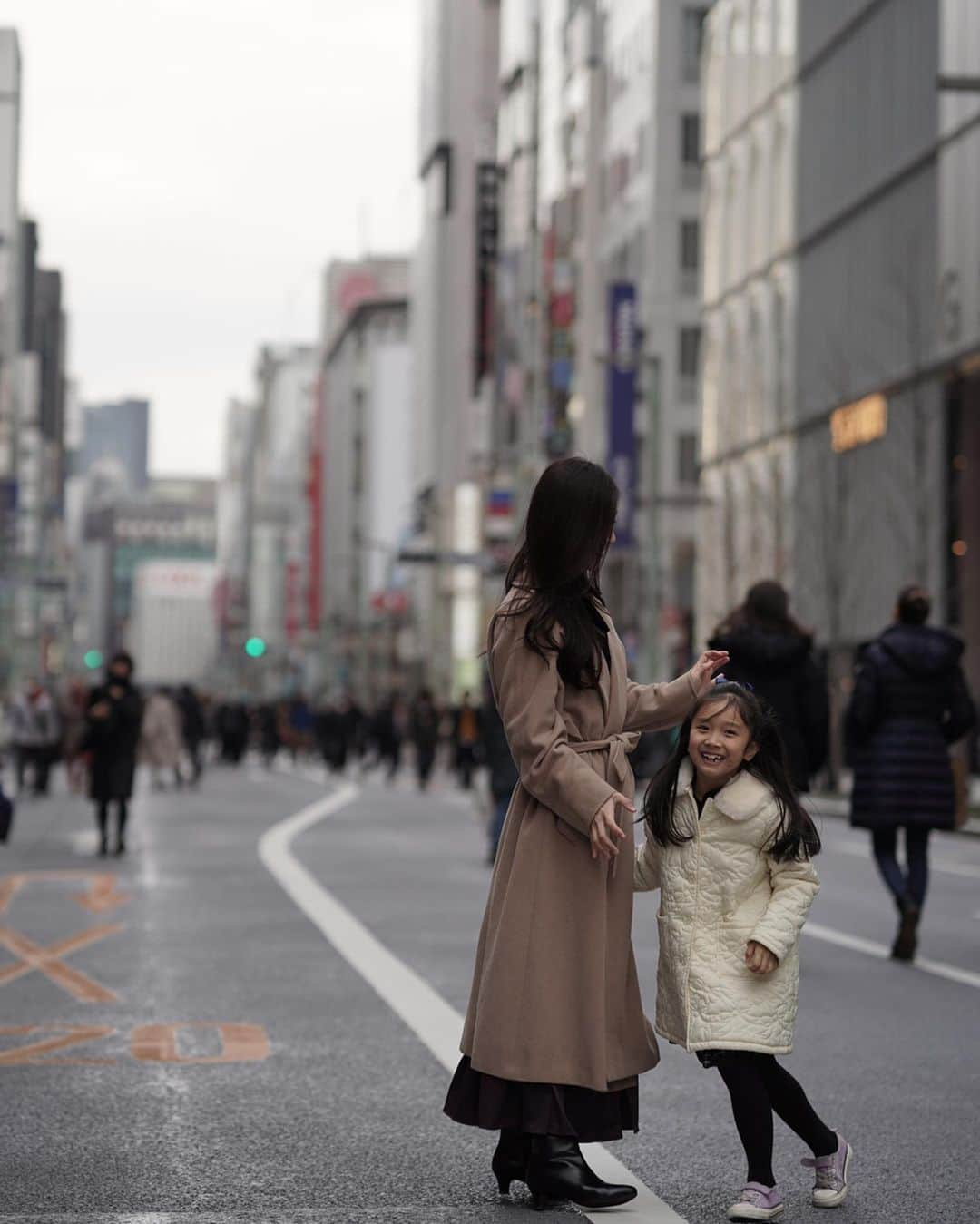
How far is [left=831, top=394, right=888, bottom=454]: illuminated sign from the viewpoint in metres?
49.9

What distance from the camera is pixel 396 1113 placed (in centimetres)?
801

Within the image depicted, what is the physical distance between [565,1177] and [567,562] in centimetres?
148

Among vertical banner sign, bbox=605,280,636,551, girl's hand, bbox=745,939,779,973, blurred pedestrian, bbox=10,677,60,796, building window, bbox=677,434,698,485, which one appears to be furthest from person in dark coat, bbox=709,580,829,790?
building window, bbox=677,434,698,485

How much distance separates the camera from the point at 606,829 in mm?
6066

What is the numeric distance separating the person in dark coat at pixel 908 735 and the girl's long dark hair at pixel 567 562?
6615 millimetres

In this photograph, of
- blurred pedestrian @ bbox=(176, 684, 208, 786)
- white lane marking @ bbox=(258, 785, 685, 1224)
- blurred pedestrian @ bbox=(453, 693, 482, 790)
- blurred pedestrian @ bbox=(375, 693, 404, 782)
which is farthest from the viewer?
blurred pedestrian @ bbox=(375, 693, 404, 782)

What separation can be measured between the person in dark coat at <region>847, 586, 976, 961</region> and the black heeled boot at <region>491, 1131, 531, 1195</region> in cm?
638

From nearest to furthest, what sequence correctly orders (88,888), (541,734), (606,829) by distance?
1. (606,829)
2. (541,734)
3. (88,888)

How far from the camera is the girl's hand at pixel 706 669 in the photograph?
626cm

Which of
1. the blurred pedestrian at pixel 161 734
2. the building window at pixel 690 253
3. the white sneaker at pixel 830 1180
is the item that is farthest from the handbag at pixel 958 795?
the building window at pixel 690 253

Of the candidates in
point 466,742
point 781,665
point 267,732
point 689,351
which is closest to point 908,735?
point 781,665

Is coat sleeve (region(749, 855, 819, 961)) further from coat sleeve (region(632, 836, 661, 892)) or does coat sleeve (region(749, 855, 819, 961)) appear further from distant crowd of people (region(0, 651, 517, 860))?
distant crowd of people (region(0, 651, 517, 860))

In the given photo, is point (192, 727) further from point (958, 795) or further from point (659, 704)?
point (659, 704)

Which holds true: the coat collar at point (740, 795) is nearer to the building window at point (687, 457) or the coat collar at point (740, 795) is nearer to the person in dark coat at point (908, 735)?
the person in dark coat at point (908, 735)
